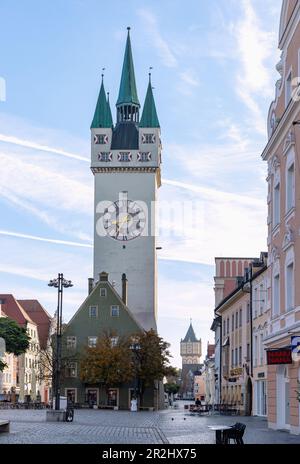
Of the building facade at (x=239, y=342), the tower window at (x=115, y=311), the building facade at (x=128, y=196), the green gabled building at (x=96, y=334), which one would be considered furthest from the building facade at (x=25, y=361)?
the building facade at (x=239, y=342)

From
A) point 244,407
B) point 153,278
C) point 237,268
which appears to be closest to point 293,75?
point 244,407

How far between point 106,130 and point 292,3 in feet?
278

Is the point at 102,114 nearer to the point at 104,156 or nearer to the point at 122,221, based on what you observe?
the point at 104,156

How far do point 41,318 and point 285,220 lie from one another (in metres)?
113

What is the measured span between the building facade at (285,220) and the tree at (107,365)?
47191 millimetres

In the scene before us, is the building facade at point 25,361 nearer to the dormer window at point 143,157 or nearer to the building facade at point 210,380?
the building facade at point 210,380

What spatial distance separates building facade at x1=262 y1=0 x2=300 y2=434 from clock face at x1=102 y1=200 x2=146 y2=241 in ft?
243

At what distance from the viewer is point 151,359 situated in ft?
273

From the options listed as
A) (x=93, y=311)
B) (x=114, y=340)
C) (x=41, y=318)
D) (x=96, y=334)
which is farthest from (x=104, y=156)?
(x=41, y=318)

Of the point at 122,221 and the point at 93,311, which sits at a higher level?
the point at 122,221

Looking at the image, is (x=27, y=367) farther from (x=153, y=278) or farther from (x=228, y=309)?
(x=228, y=309)

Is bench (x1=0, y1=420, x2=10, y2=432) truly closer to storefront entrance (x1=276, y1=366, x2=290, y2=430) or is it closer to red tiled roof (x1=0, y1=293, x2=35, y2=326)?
storefront entrance (x1=276, y1=366, x2=290, y2=430)

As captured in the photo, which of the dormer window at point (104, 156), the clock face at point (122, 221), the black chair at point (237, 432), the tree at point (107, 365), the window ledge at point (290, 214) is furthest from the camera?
the dormer window at point (104, 156)

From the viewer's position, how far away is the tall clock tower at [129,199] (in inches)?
4299
